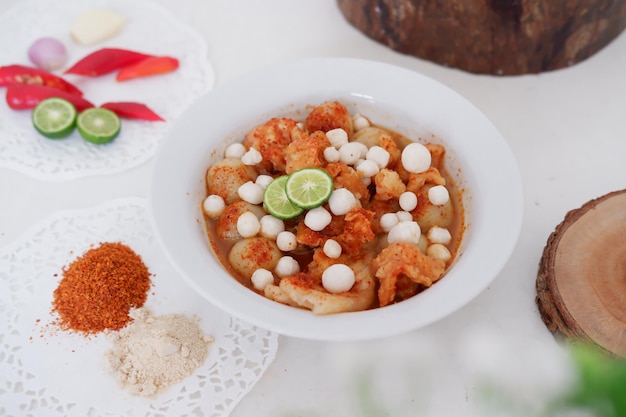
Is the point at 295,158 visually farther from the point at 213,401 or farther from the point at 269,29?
the point at 269,29

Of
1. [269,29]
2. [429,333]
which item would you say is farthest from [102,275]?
[269,29]

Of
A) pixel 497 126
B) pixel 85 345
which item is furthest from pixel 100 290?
pixel 497 126

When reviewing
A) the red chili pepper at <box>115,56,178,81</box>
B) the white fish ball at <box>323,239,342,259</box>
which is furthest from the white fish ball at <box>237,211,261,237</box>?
the red chili pepper at <box>115,56,178,81</box>

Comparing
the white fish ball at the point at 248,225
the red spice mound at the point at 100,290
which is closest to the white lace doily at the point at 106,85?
the red spice mound at the point at 100,290

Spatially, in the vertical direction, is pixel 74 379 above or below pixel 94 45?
below

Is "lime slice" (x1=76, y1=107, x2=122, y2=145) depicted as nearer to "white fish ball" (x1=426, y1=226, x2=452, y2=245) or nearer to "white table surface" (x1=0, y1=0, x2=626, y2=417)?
"white table surface" (x1=0, y1=0, x2=626, y2=417)
